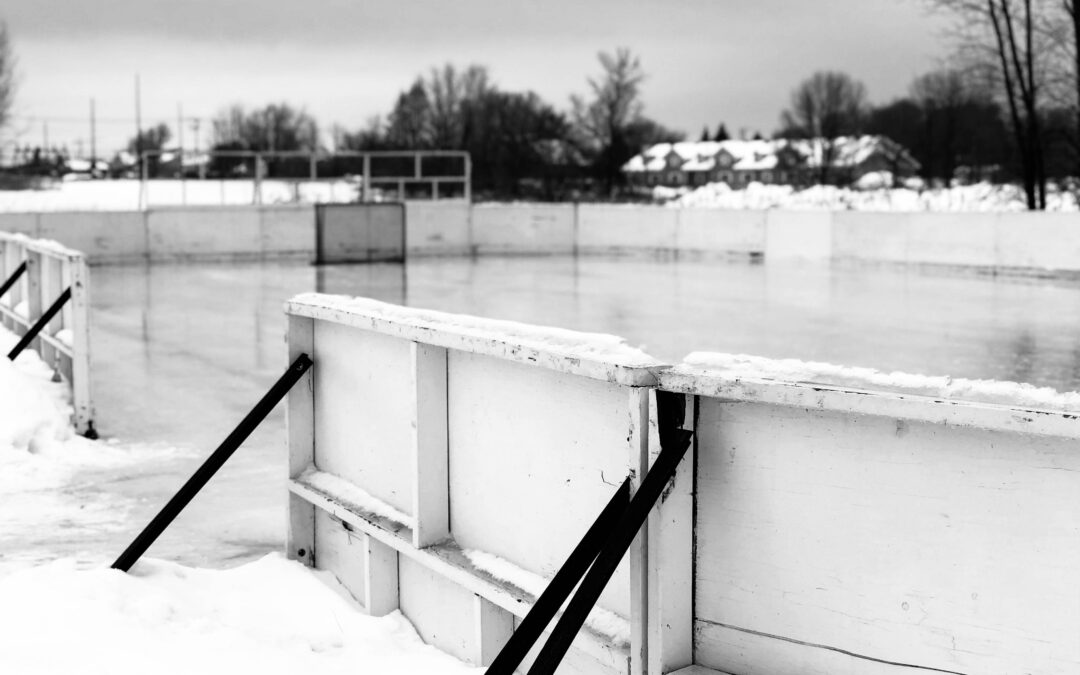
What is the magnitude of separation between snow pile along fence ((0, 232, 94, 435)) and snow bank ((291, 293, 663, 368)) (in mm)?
4337

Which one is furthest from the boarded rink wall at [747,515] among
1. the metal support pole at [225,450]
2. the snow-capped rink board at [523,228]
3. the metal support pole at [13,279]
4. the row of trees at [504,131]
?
the row of trees at [504,131]

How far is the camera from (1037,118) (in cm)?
3297

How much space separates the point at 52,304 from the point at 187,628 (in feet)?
21.6

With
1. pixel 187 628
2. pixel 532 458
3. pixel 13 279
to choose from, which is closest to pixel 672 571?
pixel 532 458

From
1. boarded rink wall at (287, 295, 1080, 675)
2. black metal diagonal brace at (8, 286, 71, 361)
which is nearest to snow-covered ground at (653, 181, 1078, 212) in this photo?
black metal diagonal brace at (8, 286, 71, 361)

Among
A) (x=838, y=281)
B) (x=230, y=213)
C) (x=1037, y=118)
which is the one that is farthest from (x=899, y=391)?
(x=1037, y=118)

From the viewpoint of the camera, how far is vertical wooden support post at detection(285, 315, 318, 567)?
18.8ft

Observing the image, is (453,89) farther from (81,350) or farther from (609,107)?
(81,350)

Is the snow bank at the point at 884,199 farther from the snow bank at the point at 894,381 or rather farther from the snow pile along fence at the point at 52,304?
the snow bank at the point at 894,381

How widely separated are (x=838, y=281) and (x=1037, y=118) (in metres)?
13.6

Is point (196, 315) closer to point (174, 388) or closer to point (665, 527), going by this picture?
point (174, 388)

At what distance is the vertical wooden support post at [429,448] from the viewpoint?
4.46 metres

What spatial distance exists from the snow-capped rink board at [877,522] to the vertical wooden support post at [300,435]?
9.12ft

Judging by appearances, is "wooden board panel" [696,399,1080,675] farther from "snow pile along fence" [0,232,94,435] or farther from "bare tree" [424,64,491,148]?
"bare tree" [424,64,491,148]
